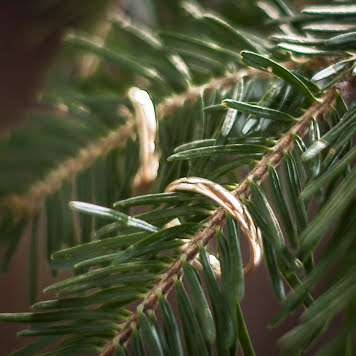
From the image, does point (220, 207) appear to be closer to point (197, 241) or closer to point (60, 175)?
point (197, 241)

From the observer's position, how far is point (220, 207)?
22 cm

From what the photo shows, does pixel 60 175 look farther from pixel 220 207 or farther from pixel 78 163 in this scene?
pixel 220 207

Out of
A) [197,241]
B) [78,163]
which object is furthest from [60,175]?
[197,241]

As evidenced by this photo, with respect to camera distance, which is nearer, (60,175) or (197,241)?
(197,241)

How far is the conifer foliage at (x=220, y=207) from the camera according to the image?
0.18 metres

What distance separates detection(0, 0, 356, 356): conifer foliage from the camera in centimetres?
18

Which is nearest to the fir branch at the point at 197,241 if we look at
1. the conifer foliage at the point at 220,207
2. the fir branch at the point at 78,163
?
the conifer foliage at the point at 220,207

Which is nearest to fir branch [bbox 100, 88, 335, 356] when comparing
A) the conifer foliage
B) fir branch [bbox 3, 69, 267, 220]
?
the conifer foliage

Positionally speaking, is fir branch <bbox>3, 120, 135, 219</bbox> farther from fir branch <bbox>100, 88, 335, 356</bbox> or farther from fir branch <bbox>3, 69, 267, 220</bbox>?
fir branch <bbox>100, 88, 335, 356</bbox>

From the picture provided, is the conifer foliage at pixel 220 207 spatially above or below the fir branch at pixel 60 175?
below

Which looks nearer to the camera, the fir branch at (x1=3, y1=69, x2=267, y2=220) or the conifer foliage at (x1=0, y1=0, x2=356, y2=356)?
the conifer foliage at (x1=0, y1=0, x2=356, y2=356)

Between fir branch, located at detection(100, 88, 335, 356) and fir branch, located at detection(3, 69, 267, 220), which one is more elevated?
fir branch, located at detection(3, 69, 267, 220)

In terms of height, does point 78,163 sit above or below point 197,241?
above

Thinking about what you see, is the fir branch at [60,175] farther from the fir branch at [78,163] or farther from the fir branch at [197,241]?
the fir branch at [197,241]
